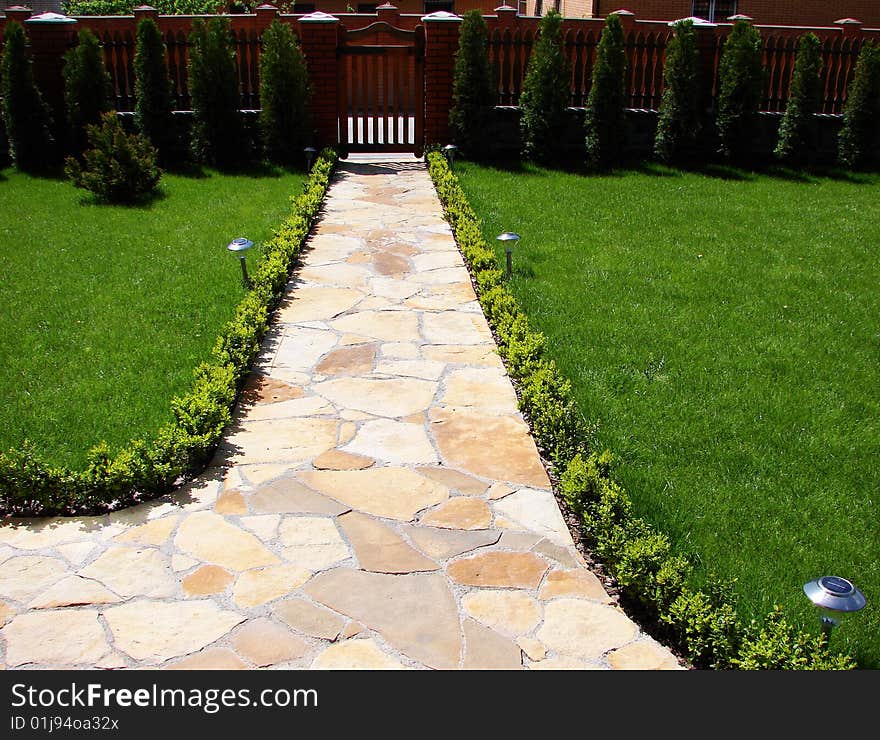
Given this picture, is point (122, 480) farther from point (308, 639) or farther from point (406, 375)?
point (406, 375)

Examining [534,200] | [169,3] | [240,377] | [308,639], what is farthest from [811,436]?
[169,3]

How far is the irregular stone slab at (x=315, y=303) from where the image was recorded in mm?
6574

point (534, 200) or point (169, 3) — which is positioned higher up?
point (169, 3)

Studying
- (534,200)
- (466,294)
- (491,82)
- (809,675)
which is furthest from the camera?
(491,82)

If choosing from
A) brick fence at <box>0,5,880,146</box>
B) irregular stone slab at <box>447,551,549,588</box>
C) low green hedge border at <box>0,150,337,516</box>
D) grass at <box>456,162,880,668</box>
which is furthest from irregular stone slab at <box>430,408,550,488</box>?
brick fence at <box>0,5,880,146</box>

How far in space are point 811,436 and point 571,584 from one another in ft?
6.07

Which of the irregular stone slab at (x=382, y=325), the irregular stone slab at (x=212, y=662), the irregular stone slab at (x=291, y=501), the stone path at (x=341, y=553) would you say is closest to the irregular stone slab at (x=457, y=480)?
the stone path at (x=341, y=553)

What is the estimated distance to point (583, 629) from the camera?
11.0ft

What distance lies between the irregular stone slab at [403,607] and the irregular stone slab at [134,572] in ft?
2.01

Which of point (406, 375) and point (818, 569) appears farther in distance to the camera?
point (406, 375)

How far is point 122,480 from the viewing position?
13.6 feet

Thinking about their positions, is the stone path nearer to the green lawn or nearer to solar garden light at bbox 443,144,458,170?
the green lawn

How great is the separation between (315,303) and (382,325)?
74 centimetres

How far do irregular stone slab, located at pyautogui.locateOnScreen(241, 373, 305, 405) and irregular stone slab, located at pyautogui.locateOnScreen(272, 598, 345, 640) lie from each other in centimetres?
200
